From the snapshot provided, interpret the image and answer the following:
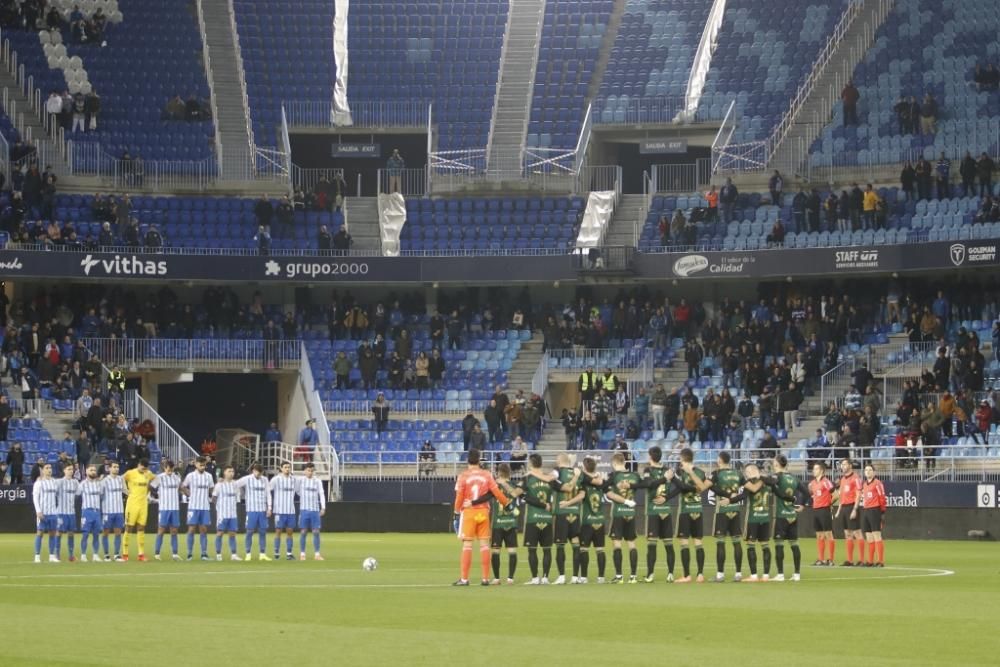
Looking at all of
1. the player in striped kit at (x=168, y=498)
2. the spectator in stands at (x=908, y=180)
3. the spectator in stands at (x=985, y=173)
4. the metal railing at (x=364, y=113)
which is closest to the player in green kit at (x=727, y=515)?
the player in striped kit at (x=168, y=498)

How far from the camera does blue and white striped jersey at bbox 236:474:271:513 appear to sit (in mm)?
34688

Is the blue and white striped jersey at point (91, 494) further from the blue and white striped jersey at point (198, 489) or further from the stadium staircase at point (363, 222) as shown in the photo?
the stadium staircase at point (363, 222)

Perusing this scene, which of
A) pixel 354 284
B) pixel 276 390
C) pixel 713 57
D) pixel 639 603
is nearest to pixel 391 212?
pixel 354 284

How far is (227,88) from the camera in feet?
196

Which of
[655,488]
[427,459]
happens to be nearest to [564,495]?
[655,488]

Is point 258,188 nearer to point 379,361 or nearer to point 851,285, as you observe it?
point 379,361

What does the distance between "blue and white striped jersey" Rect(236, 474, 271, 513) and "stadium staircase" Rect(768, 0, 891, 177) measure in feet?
83.6

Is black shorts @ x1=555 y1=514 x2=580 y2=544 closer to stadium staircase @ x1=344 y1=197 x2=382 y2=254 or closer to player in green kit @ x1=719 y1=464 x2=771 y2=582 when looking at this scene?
player in green kit @ x1=719 y1=464 x2=771 y2=582

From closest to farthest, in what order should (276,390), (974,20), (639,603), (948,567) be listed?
(639,603)
(948,567)
(974,20)
(276,390)

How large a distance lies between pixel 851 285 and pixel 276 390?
1821 cm

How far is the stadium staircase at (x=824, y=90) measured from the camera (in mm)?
55719

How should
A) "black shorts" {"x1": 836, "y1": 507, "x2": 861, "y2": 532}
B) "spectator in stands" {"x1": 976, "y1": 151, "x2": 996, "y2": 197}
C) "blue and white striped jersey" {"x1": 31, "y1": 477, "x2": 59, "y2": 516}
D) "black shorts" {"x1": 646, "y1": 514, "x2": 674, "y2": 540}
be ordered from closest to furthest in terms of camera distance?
"black shorts" {"x1": 646, "y1": 514, "x2": 674, "y2": 540} → "black shorts" {"x1": 836, "y1": 507, "x2": 861, "y2": 532} → "blue and white striped jersey" {"x1": 31, "y1": 477, "x2": 59, "y2": 516} → "spectator in stands" {"x1": 976, "y1": 151, "x2": 996, "y2": 197}

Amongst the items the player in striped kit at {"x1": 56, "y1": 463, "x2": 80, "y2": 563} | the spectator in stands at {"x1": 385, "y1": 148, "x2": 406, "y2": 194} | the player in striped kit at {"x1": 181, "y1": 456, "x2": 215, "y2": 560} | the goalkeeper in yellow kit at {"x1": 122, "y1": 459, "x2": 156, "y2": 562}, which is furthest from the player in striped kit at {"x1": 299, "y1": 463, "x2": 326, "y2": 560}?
the spectator in stands at {"x1": 385, "y1": 148, "x2": 406, "y2": 194}

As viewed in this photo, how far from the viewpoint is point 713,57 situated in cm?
5897
